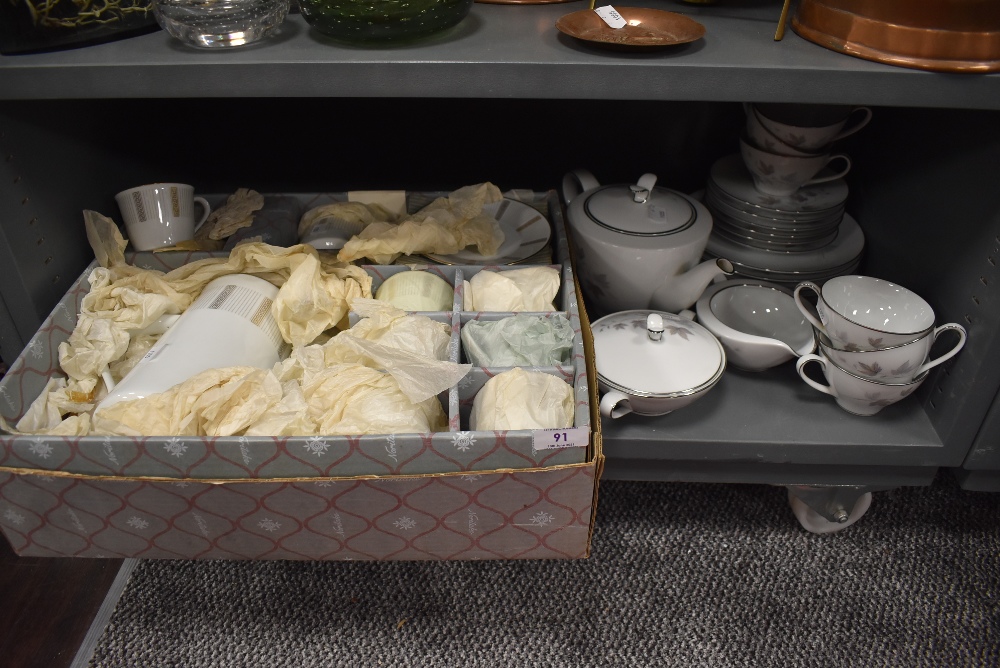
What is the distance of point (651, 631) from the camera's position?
90 centimetres

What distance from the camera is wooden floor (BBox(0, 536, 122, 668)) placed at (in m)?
0.89

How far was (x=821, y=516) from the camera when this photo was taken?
995mm

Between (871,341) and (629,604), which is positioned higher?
(871,341)

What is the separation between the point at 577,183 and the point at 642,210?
161 millimetres

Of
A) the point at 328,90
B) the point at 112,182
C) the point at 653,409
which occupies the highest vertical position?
the point at 328,90

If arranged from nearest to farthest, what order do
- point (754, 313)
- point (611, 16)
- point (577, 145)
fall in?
point (611, 16) < point (754, 313) < point (577, 145)

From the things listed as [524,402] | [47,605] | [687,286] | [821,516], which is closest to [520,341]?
[524,402]

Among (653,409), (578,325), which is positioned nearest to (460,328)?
(578,325)

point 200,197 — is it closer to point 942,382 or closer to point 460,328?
point 460,328

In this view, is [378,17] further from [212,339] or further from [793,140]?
[793,140]

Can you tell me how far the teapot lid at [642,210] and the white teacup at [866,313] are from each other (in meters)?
0.16

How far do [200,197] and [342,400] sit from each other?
0.47 metres

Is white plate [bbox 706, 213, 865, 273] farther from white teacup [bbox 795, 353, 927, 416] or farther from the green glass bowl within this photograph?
the green glass bowl

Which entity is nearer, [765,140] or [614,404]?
[614,404]
